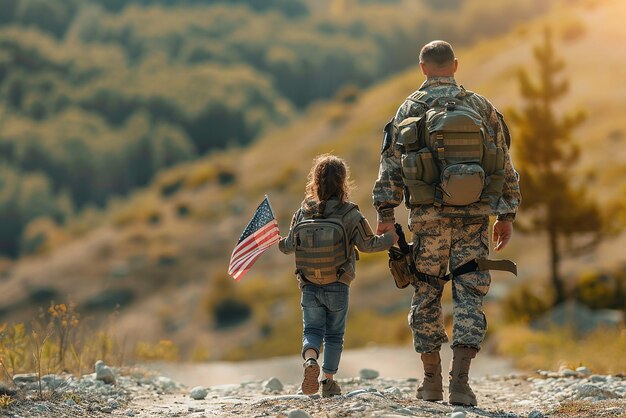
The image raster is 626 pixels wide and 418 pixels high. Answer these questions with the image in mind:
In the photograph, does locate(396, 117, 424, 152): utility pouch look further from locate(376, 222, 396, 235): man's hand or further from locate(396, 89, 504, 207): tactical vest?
locate(376, 222, 396, 235): man's hand

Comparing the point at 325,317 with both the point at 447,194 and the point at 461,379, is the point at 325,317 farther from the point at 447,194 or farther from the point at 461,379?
the point at 447,194

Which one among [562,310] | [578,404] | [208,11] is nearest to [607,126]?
[562,310]

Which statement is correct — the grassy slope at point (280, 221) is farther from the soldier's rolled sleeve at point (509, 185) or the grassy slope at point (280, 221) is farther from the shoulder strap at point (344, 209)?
the shoulder strap at point (344, 209)

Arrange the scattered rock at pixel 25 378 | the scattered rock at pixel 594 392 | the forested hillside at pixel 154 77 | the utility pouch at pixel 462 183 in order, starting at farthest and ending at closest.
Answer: the forested hillside at pixel 154 77 → the scattered rock at pixel 25 378 → the scattered rock at pixel 594 392 → the utility pouch at pixel 462 183

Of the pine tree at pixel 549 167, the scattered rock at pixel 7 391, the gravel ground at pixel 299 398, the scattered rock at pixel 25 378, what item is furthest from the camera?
the pine tree at pixel 549 167

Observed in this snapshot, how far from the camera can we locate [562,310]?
70.8 feet

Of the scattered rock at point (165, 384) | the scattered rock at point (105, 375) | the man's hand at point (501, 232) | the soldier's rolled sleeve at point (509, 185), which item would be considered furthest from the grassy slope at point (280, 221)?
the soldier's rolled sleeve at point (509, 185)

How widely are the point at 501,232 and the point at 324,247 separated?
1.27 metres

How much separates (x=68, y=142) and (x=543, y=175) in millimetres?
108895

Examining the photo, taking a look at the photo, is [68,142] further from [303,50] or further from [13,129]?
[303,50]

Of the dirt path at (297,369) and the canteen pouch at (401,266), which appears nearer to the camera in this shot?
the canteen pouch at (401,266)

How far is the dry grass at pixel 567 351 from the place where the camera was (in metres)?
10.7

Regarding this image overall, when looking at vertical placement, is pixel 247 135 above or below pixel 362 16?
below

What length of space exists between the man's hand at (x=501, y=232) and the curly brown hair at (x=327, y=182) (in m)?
1.07
